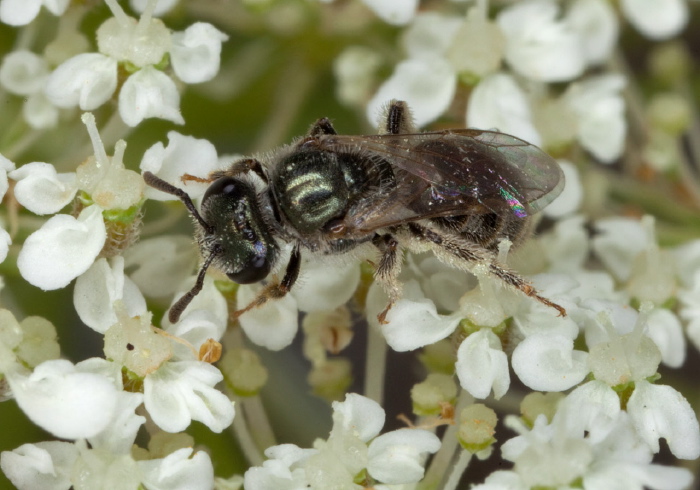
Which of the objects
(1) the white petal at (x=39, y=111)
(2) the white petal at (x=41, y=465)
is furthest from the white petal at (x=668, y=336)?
(1) the white petal at (x=39, y=111)

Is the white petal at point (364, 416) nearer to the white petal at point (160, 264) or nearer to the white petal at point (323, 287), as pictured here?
the white petal at point (323, 287)

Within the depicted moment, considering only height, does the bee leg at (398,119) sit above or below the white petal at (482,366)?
above

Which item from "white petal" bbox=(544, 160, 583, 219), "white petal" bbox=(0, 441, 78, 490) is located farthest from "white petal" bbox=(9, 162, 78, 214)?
"white petal" bbox=(544, 160, 583, 219)

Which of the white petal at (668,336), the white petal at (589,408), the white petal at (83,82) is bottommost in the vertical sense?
the white petal at (668,336)

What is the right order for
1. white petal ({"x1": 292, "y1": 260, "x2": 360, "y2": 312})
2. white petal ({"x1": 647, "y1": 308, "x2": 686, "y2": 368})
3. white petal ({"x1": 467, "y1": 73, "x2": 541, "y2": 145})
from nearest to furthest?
white petal ({"x1": 292, "y1": 260, "x2": 360, "y2": 312}) → white petal ({"x1": 647, "y1": 308, "x2": 686, "y2": 368}) → white petal ({"x1": 467, "y1": 73, "x2": 541, "y2": 145})

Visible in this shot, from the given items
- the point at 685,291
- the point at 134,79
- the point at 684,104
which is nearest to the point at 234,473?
the point at 134,79

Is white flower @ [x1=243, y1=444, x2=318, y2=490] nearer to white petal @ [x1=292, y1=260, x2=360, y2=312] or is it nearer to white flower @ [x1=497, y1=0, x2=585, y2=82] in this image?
white petal @ [x1=292, y1=260, x2=360, y2=312]
